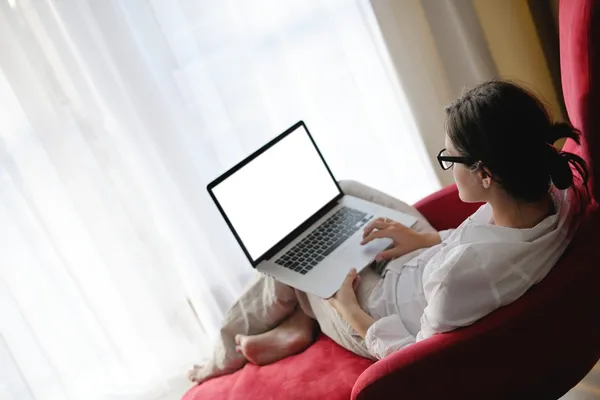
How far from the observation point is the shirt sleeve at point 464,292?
122 centimetres

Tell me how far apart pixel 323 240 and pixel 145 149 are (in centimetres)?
77

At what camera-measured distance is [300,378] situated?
1634 mm

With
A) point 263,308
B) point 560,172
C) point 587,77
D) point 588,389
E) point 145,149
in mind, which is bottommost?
point 588,389

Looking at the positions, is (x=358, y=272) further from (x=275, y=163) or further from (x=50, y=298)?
(x=50, y=298)

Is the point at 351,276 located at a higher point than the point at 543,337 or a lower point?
higher

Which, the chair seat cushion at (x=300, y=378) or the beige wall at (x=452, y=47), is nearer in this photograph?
the chair seat cushion at (x=300, y=378)

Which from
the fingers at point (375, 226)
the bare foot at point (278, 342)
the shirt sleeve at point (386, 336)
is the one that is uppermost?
the fingers at point (375, 226)

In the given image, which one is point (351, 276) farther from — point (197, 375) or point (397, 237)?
point (197, 375)

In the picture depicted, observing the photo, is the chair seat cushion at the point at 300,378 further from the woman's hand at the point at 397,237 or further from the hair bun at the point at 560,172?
the hair bun at the point at 560,172

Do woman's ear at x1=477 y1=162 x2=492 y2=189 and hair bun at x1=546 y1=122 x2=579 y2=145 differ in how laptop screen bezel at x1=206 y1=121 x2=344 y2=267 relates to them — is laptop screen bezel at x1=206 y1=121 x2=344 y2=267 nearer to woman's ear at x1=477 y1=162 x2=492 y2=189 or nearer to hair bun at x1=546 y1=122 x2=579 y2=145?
woman's ear at x1=477 y1=162 x2=492 y2=189

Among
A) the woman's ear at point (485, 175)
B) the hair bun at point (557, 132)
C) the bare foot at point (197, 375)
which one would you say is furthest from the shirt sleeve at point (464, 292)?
the bare foot at point (197, 375)

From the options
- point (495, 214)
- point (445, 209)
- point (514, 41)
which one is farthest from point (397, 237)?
point (514, 41)

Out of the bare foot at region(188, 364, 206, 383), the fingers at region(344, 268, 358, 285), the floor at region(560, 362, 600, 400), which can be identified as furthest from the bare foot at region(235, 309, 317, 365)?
the floor at region(560, 362, 600, 400)

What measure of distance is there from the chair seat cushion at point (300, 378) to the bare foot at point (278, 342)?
29mm
